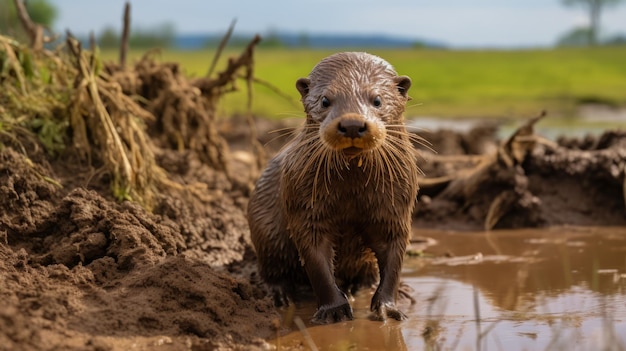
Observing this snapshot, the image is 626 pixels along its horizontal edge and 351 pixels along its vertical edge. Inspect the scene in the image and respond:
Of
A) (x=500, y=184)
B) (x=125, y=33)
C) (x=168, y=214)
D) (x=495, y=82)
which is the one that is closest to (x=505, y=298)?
(x=168, y=214)

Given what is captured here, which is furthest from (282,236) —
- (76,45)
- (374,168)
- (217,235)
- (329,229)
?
(76,45)

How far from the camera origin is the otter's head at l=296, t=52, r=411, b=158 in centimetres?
461

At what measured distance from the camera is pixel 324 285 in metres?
5.12

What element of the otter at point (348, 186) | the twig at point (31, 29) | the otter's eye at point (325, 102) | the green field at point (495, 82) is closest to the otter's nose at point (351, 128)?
the otter at point (348, 186)

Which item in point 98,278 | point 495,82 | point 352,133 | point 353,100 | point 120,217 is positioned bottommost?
point 495,82

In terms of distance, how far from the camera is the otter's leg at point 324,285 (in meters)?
5.08

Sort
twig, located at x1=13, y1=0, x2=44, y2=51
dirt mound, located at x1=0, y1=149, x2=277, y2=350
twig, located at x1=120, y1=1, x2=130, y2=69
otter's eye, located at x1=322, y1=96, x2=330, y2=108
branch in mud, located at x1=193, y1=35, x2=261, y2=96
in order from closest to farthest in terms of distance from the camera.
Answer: dirt mound, located at x1=0, y1=149, x2=277, y2=350
otter's eye, located at x1=322, y1=96, x2=330, y2=108
twig, located at x1=13, y1=0, x2=44, y2=51
branch in mud, located at x1=193, y1=35, x2=261, y2=96
twig, located at x1=120, y1=1, x2=130, y2=69

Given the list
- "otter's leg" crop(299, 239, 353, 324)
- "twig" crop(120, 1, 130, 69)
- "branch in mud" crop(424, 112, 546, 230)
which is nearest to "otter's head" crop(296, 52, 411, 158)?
"otter's leg" crop(299, 239, 353, 324)

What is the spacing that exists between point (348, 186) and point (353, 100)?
481 millimetres

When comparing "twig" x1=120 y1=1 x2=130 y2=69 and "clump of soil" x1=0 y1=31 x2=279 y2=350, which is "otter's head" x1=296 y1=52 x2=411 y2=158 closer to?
"clump of soil" x1=0 y1=31 x2=279 y2=350

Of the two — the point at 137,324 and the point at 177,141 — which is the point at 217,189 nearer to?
the point at 177,141

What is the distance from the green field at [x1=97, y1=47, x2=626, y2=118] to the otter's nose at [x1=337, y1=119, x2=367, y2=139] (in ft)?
46.8

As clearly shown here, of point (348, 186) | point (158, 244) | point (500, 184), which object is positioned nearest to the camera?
point (348, 186)

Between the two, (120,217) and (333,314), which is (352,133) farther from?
(120,217)
